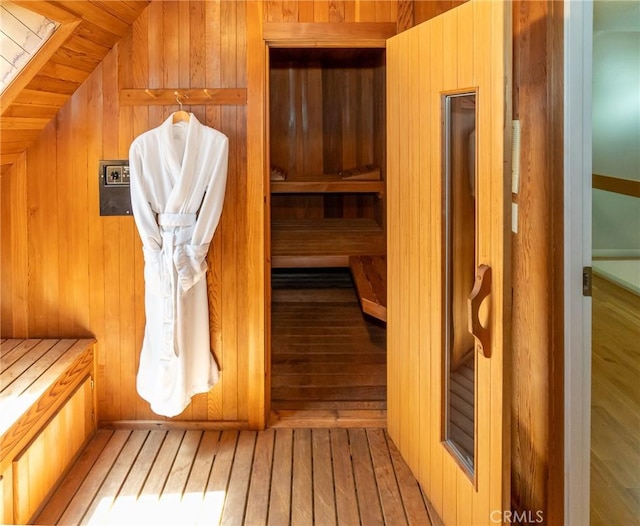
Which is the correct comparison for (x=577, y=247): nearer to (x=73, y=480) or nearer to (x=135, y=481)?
(x=135, y=481)

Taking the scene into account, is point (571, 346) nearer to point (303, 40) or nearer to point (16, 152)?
point (303, 40)

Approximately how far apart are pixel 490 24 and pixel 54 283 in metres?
2.22

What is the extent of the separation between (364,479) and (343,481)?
0.09 meters

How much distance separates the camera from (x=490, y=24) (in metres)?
1.64

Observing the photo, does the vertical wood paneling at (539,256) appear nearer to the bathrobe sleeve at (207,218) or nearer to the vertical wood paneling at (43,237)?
the bathrobe sleeve at (207,218)

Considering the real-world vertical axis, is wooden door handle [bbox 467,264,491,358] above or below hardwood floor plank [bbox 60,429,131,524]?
above

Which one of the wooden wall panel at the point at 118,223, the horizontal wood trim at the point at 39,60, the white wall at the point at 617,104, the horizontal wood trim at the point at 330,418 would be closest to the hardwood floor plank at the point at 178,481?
the wooden wall panel at the point at 118,223

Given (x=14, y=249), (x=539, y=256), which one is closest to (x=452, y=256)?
(x=539, y=256)

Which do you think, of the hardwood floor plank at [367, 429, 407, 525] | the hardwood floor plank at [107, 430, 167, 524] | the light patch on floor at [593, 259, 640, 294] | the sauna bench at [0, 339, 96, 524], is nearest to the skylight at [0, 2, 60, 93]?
the sauna bench at [0, 339, 96, 524]

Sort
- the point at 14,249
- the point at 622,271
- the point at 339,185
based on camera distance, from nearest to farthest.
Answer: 1. the point at 14,249
2. the point at 339,185
3. the point at 622,271

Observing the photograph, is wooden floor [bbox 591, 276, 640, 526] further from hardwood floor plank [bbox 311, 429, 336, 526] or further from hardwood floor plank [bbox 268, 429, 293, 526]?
hardwood floor plank [bbox 268, 429, 293, 526]

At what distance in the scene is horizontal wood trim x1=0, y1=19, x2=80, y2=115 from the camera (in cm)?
220

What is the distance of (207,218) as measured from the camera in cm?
253

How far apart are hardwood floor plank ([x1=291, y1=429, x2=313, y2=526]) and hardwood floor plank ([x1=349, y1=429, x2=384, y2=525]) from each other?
0.19 m
